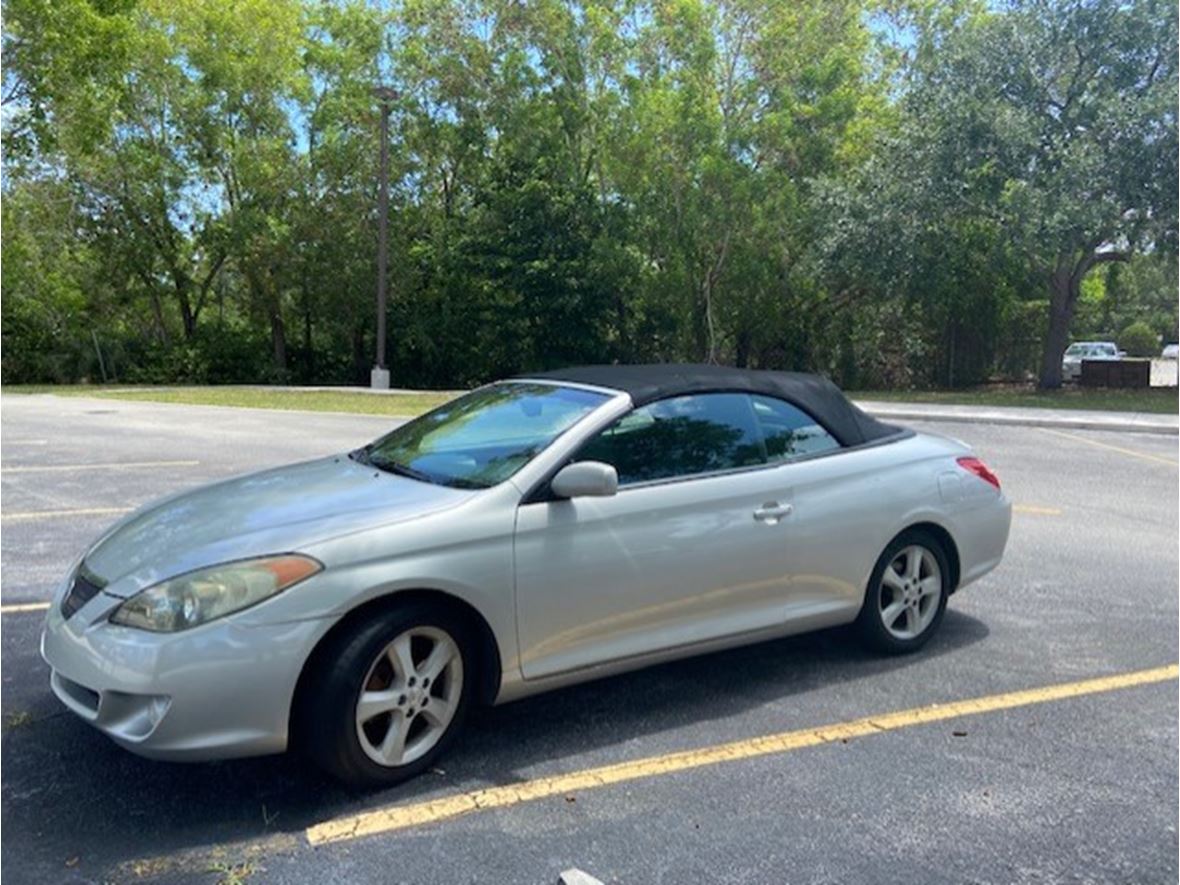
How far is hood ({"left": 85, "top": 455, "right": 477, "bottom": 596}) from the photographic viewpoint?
3256mm

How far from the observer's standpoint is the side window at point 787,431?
4434 mm

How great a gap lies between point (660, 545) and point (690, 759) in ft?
2.71

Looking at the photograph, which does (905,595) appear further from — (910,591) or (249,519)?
(249,519)

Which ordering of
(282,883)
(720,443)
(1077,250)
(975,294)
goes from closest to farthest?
(282,883)
(720,443)
(1077,250)
(975,294)

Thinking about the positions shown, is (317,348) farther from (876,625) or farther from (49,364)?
(876,625)

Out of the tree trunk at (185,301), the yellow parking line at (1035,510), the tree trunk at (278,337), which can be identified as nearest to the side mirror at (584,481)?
the yellow parking line at (1035,510)

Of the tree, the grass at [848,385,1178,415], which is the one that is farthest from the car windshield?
the grass at [848,385,1178,415]

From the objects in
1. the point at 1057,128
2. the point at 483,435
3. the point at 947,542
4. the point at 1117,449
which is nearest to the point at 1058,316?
the point at 1057,128

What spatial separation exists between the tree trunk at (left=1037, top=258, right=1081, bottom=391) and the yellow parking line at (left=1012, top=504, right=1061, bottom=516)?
60.6 feet

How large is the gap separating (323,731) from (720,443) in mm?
2065

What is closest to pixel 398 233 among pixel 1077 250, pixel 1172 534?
pixel 1077 250

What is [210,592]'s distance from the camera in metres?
3.12

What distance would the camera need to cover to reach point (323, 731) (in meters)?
3.16

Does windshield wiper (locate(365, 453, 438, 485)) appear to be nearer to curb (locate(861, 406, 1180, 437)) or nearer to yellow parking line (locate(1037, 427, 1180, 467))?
yellow parking line (locate(1037, 427, 1180, 467))
